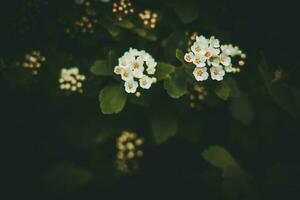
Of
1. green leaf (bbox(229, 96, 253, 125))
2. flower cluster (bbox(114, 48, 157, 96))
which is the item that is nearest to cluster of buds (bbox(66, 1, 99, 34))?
flower cluster (bbox(114, 48, 157, 96))

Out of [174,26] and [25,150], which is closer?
[174,26]

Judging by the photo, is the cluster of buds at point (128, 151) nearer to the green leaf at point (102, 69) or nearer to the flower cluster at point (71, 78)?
the flower cluster at point (71, 78)

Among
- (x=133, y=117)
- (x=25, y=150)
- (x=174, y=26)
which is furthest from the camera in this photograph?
(x=25, y=150)

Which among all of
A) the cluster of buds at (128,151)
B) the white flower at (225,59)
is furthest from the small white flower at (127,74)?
the cluster of buds at (128,151)

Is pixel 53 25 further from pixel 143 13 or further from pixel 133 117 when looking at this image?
pixel 133 117

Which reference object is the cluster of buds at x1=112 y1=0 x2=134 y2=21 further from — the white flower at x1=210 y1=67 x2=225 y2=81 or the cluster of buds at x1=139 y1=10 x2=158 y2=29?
the white flower at x1=210 y1=67 x2=225 y2=81

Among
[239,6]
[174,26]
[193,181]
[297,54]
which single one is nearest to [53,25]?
[174,26]

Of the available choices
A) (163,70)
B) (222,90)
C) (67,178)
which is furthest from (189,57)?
(67,178)
